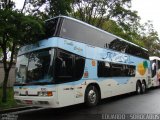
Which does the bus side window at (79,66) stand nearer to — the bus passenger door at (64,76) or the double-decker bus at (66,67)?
the double-decker bus at (66,67)

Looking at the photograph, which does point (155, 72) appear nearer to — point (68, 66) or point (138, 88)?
point (138, 88)

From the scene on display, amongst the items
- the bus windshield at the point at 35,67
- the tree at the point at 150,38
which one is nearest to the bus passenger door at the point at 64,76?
the bus windshield at the point at 35,67

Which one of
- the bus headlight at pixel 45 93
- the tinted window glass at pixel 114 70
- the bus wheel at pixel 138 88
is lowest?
the bus wheel at pixel 138 88

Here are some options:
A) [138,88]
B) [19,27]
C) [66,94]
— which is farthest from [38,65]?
[138,88]

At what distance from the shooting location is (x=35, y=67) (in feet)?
31.4

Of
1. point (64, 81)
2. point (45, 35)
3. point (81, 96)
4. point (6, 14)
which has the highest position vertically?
point (6, 14)

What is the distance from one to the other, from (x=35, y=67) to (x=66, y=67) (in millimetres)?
1188

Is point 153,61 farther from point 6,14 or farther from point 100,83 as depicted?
point 6,14

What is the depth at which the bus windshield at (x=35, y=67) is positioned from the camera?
9.25 meters

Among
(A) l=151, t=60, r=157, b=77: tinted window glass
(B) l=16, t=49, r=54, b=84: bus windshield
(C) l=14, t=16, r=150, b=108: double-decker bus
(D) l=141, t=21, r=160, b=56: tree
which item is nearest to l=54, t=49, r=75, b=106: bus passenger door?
(C) l=14, t=16, r=150, b=108: double-decker bus

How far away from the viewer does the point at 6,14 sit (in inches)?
412

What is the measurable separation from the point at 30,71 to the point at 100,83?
384cm

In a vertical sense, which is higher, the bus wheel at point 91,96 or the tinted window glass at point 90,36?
the tinted window glass at point 90,36

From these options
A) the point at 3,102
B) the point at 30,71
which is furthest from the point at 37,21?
the point at 3,102
